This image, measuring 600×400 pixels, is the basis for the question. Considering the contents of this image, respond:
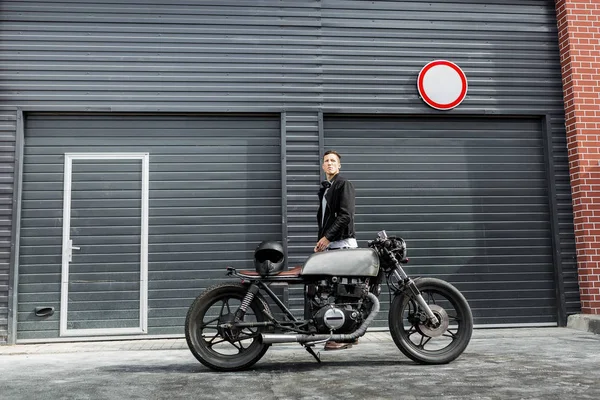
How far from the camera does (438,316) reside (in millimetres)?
4570

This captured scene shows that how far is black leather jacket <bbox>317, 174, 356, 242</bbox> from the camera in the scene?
15.9 ft

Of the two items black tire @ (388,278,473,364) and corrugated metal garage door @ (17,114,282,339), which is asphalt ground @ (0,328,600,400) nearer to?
black tire @ (388,278,473,364)

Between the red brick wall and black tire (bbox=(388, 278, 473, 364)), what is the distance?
296 centimetres

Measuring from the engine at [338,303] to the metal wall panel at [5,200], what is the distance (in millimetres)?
3770

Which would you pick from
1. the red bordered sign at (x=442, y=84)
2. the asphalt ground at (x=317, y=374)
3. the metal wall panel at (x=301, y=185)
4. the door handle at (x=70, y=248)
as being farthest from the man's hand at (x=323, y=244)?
the door handle at (x=70, y=248)

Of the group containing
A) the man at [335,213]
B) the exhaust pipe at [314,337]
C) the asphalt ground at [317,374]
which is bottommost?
the asphalt ground at [317,374]

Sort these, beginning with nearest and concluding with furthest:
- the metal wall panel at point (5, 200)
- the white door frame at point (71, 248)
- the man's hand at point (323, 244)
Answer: the man's hand at point (323, 244) → the metal wall panel at point (5, 200) → the white door frame at point (71, 248)

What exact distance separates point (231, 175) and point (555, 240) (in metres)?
4.20

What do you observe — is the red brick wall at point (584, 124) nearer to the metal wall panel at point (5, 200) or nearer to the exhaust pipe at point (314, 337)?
the exhaust pipe at point (314, 337)

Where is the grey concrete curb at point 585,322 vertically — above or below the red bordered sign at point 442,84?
below

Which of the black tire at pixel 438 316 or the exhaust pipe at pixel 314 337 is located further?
the black tire at pixel 438 316

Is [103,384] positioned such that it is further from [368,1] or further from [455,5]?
[455,5]

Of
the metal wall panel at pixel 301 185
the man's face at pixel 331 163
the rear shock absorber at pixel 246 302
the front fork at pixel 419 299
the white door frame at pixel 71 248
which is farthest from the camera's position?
the metal wall panel at pixel 301 185

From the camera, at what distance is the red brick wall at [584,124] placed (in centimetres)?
669
